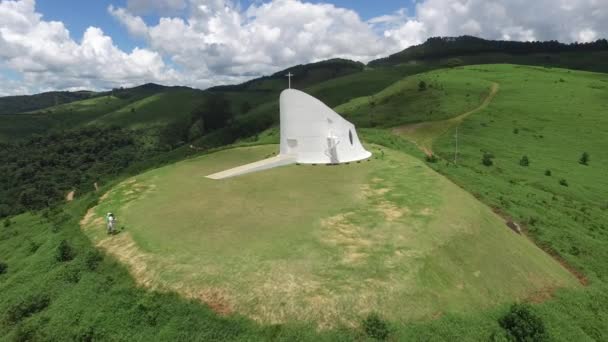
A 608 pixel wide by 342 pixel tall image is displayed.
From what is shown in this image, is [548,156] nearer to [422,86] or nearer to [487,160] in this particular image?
[487,160]

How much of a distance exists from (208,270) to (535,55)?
782 ft

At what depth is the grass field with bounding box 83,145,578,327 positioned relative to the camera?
15148 mm

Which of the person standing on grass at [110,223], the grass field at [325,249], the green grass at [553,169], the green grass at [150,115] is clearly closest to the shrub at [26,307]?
the grass field at [325,249]

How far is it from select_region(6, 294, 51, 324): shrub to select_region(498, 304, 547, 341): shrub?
21991mm

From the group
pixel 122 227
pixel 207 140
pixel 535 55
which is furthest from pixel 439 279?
pixel 535 55

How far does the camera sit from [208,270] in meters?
16.6

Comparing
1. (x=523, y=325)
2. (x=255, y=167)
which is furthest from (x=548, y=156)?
(x=523, y=325)

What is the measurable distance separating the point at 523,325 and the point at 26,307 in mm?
23299

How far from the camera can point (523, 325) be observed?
47.4 ft

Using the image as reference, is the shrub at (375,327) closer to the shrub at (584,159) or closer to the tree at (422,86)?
the shrub at (584,159)

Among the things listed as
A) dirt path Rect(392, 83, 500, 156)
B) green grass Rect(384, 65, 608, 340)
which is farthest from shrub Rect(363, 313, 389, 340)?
dirt path Rect(392, 83, 500, 156)

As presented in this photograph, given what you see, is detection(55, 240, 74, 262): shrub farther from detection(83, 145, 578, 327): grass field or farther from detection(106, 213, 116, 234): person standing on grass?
detection(106, 213, 116, 234): person standing on grass

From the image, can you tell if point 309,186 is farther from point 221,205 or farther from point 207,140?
point 207,140

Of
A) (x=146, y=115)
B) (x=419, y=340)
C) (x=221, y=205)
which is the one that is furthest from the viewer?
(x=146, y=115)
